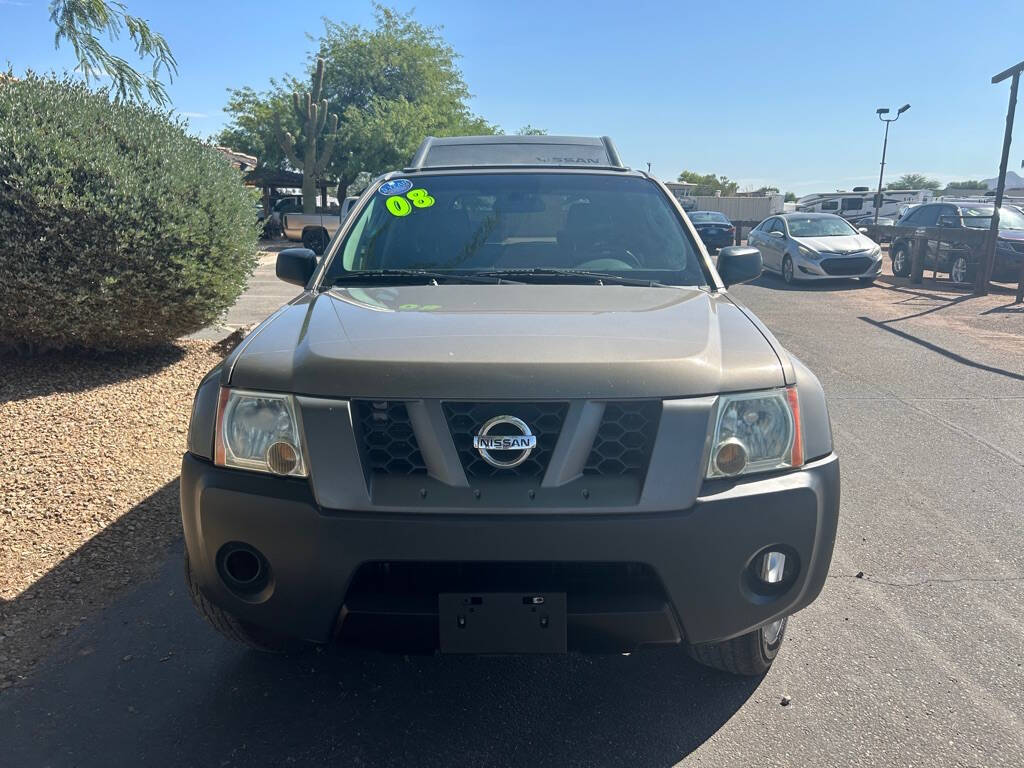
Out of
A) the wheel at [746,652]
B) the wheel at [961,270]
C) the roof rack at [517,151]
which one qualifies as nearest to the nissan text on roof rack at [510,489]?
the wheel at [746,652]

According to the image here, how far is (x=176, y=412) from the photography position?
18.5 ft

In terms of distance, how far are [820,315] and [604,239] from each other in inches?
380

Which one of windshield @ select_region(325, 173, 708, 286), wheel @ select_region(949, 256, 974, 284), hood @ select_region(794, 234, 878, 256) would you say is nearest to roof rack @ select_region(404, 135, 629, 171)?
windshield @ select_region(325, 173, 708, 286)

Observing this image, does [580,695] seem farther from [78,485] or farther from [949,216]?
[949,216]

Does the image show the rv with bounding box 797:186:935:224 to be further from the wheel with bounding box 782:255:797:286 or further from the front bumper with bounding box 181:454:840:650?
the front bumper with bounding box 181:454:840:650

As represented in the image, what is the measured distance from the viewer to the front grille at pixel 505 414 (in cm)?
225

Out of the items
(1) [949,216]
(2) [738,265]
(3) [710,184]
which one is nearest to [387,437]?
(2) [738,265]

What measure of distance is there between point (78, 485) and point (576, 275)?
2.94 meters

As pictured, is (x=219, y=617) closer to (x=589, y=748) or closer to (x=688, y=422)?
(x=589, y=748)

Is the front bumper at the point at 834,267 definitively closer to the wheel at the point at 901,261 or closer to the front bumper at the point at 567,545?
the wheel at the point at 901,261

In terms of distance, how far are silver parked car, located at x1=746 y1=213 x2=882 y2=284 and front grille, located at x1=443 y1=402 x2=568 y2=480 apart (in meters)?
14.0

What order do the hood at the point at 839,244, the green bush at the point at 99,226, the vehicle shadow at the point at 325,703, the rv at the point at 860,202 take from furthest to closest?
the rv at the point at 860,202 < the hood at the point at 839,244 < the green bush at the point at 99,226 < the vehicle shadow at the point at 325,703

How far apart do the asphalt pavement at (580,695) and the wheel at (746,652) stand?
98 mm

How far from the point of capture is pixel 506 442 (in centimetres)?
222
